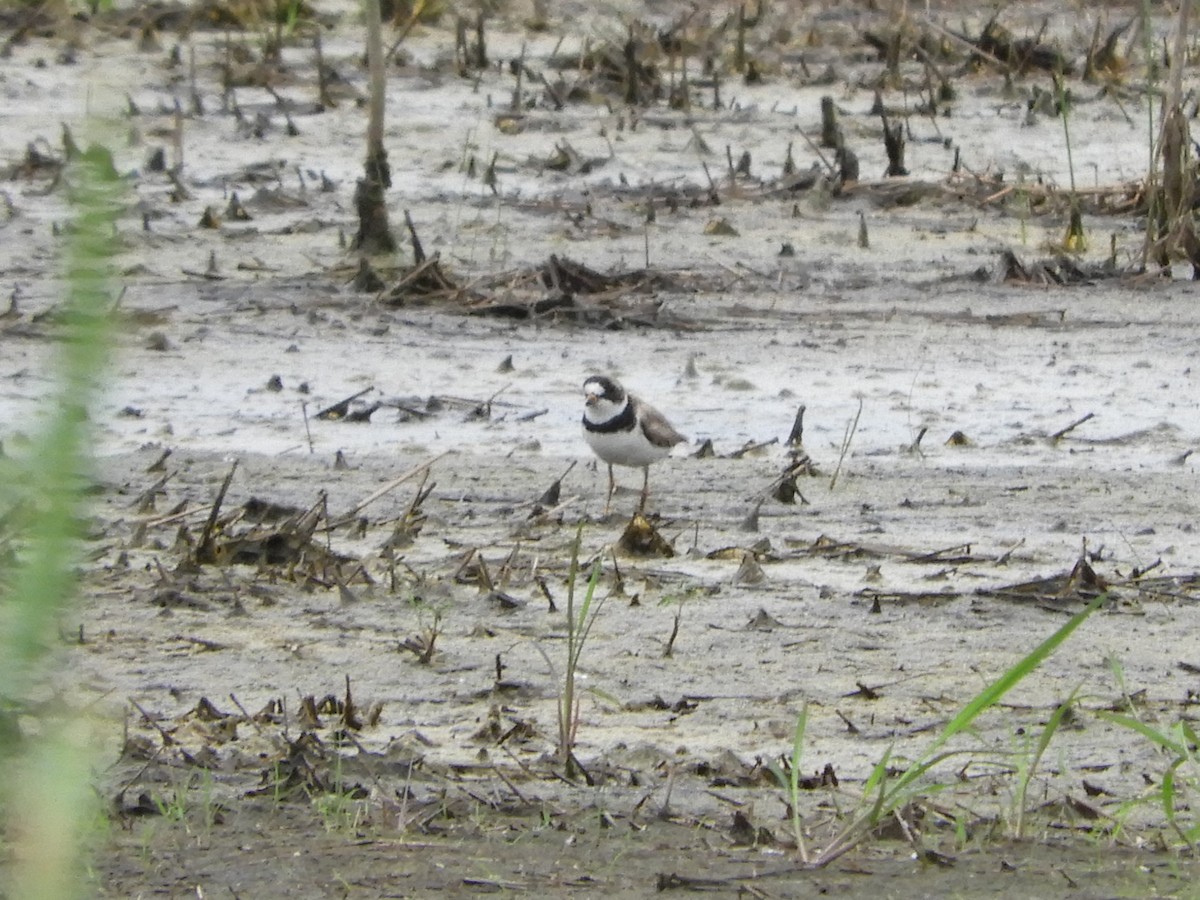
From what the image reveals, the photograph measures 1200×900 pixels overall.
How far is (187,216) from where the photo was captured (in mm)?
8648

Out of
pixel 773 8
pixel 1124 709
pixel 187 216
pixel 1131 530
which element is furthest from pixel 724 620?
pixel 773 8

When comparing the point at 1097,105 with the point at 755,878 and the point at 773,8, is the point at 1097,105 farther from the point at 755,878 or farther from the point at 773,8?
the point at 755,878

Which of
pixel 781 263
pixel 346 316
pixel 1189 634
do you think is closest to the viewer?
pixel 1189 634

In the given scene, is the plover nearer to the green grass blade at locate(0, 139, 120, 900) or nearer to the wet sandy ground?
the wet sandy ground

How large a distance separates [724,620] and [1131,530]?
1.35m

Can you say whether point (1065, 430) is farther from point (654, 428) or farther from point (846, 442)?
point (654, 428)

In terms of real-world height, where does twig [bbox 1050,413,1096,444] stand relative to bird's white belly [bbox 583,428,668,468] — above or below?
below

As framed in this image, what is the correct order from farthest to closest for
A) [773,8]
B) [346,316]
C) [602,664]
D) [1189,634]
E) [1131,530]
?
1. [773,8]
2. [346,316]
3. [1131,530]
4. [1189,634]
5. [602,664]

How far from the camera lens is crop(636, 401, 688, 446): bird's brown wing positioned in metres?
5.13

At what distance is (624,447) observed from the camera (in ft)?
16.6

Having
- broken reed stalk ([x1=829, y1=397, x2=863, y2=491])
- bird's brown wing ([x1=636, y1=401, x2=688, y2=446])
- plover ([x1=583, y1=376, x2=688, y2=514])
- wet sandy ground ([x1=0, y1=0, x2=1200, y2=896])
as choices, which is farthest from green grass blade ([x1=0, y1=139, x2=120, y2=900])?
broken reed stalk ([x1=829, y1=397, x2=863, y2=491])

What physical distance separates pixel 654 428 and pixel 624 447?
0.14 meters

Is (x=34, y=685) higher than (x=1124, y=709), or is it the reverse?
(x=34, y=685)

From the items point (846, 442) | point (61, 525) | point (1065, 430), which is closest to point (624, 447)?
point (846, 442)
